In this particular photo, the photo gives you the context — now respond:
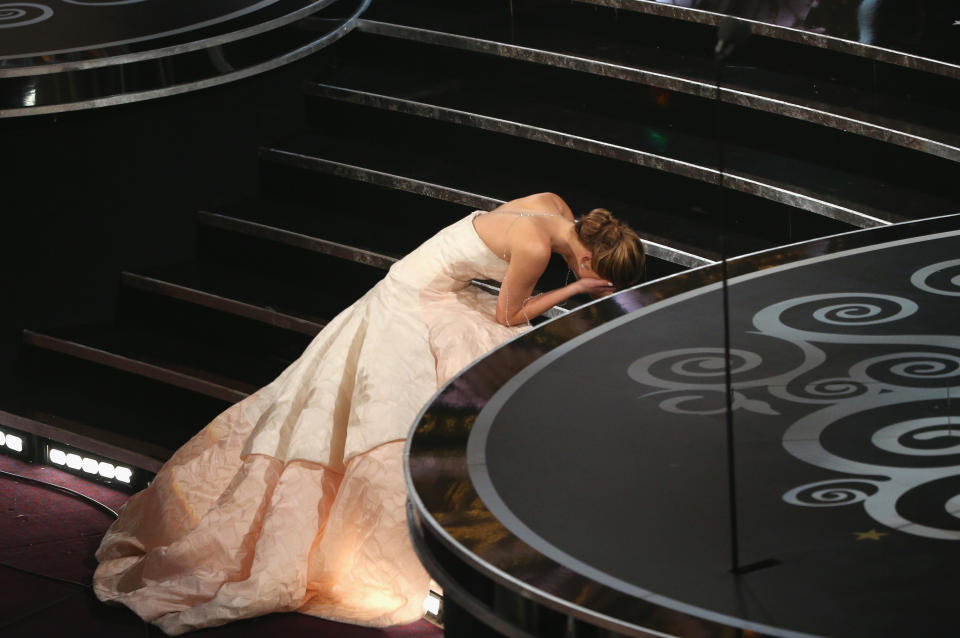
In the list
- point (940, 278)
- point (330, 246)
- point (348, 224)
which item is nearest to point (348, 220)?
point (348, 224)

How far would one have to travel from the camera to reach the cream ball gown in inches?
136

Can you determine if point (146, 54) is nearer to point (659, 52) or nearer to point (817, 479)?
point (659, 52)

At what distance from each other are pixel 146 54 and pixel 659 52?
1.90 metres

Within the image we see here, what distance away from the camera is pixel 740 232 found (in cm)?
455

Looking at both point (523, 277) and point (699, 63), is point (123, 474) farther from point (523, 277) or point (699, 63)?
point (699, 63)

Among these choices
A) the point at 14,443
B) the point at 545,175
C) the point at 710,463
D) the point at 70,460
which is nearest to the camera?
the point at 710,463

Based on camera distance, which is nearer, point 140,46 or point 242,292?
point 140,46

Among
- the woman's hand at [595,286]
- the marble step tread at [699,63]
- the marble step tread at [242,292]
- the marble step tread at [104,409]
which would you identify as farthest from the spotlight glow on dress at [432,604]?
the marble step tread at [699,63]

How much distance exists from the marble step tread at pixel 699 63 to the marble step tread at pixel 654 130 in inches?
2.7

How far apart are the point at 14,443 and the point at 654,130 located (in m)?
2.45

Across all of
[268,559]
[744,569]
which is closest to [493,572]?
[744,569]

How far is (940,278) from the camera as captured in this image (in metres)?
2.94

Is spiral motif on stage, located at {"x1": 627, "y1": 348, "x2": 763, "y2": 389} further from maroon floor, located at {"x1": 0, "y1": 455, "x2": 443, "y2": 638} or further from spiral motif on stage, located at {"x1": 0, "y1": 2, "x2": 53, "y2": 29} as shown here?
spiral motif on stage, located at {"x1": 0, "y1": 2, "x2": 53, "y2": 29}

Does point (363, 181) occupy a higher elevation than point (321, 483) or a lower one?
higher
